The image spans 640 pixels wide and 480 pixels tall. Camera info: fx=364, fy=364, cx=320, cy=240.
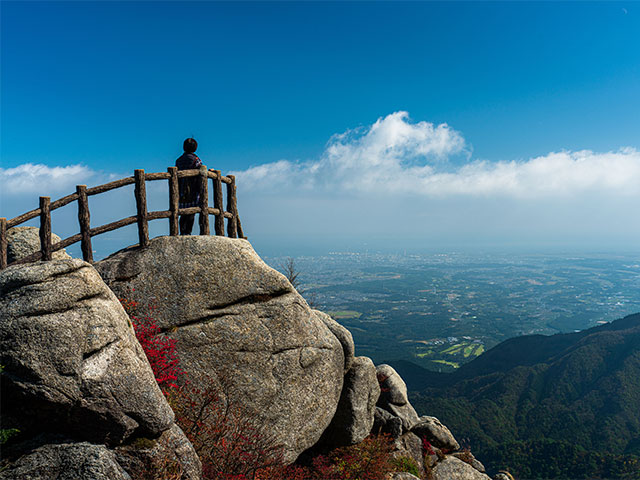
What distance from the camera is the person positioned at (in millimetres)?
15766

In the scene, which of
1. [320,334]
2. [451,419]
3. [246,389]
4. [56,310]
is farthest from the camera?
[451,419]

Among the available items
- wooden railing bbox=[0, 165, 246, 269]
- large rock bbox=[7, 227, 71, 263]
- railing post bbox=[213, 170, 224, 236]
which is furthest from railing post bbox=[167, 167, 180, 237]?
large rock bbox=[7, 227, 71, 263]

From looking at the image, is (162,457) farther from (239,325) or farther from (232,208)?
(232,208)

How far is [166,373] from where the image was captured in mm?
12164

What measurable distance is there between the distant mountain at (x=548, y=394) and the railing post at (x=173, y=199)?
95.4 metres

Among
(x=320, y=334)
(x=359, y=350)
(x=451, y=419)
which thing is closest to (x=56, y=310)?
(x=320, y=334)

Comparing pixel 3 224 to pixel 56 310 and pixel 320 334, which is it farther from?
pixel 320 334

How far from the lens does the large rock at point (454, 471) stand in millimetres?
19359

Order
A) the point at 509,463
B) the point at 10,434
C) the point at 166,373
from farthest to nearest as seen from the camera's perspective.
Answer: the point at 509,463 < the point at 166,373 < the point at 10,434

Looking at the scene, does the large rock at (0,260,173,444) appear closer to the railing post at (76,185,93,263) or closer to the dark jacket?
the railing post at (76,185,93,263)

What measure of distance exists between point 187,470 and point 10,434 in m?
3.96

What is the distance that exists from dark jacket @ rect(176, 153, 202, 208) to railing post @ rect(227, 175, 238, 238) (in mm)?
1903

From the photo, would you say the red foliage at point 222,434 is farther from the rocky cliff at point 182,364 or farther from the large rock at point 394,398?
the large rock at point 394,398

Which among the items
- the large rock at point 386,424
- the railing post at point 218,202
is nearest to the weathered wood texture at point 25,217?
the railing post at point 218,202
